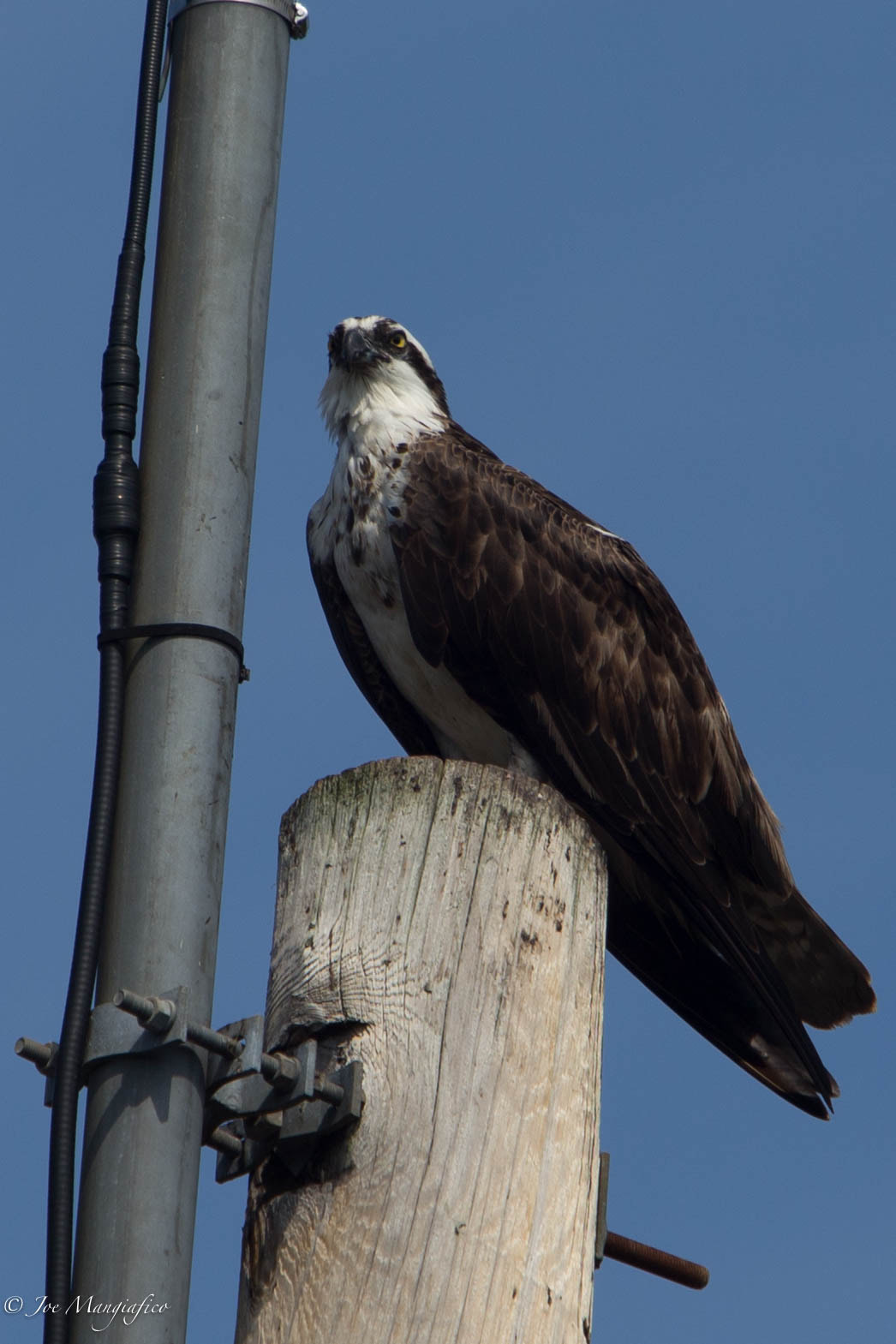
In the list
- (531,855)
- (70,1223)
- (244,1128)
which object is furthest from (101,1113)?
(531,855)

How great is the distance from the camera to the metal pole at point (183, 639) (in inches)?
92.0

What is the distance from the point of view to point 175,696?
8.64 ft

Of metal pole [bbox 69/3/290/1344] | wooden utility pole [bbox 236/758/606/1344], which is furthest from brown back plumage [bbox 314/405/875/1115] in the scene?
metal pole [bbox 69/3/290/1344]

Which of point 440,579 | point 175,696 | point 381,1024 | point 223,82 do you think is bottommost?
point 381,1024

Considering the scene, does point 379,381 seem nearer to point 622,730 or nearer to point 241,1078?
point 622,730

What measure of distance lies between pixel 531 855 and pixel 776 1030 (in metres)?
2.26

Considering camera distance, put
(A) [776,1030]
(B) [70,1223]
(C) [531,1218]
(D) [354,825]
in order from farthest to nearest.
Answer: (A) [776,1030]
(D) [354,825]
(C) [531,1218]
(B) [70,1223]

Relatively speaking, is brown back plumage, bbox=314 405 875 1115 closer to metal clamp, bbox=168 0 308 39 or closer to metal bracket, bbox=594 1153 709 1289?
metal bracket, bbox=594 1153 709 1289

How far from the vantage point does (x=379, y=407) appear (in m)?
6.24

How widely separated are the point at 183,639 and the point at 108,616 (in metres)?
0.14

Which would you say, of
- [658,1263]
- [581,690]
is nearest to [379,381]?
[581,690]

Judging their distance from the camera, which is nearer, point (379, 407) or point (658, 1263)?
point (658, 1263)

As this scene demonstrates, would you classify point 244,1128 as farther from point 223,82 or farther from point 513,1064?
point 223,82

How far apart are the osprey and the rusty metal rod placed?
1610mm
